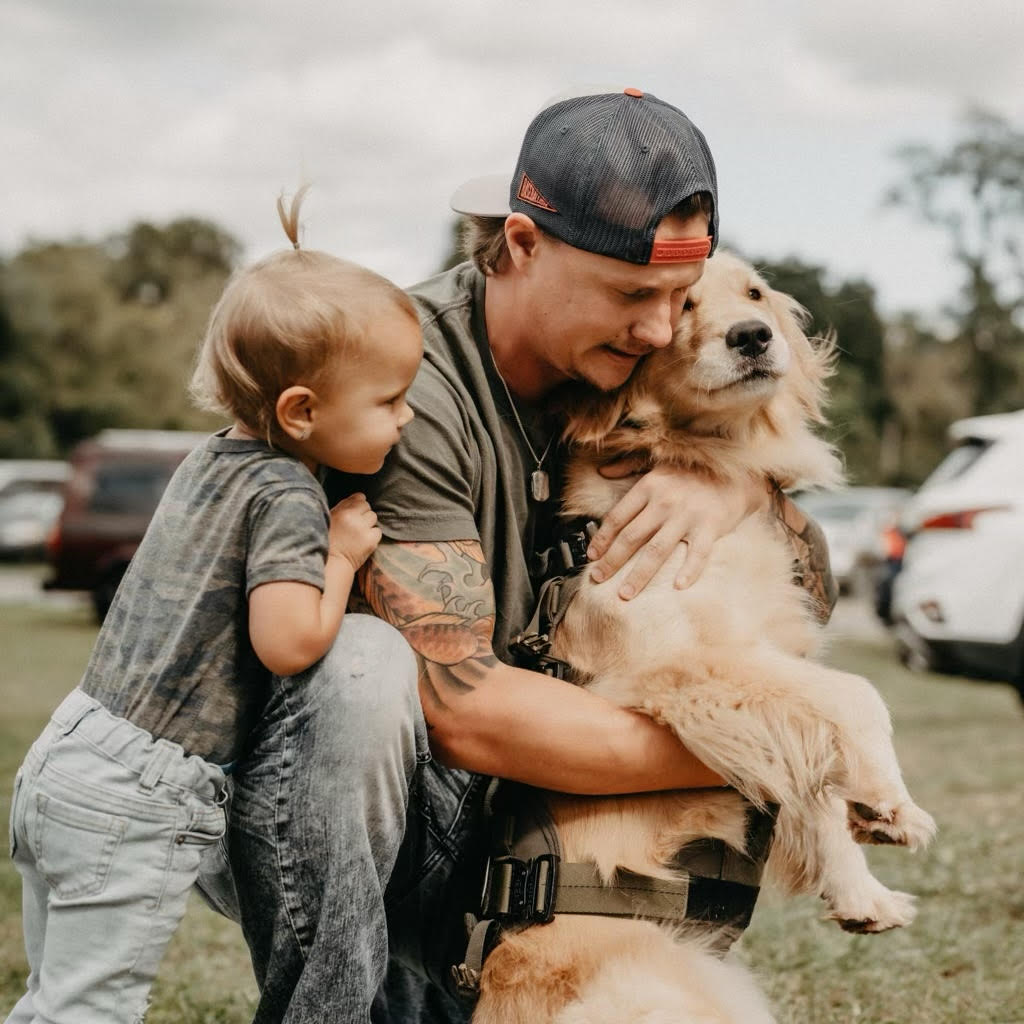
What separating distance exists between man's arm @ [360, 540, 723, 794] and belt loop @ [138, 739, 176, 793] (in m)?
0.48

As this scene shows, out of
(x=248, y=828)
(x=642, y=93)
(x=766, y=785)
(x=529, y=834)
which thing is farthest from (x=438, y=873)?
(x=642, y=93)

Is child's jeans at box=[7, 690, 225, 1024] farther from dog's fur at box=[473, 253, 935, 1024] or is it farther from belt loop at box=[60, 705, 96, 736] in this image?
dog's fur at box=[473, 253, 935, 1024]

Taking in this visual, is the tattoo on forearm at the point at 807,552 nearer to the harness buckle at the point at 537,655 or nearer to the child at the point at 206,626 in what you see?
the harness buckle at the point at 537,655

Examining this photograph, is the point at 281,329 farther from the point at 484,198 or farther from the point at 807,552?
the point at 807,552

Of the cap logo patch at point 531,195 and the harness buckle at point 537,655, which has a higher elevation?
the cap logo patch at point 531,195

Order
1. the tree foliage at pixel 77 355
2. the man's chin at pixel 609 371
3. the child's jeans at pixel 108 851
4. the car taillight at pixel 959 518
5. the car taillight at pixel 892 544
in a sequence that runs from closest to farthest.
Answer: the child's jeans at pixel 108 851, the man's chin at pixel 609 371, the car taillight at pixel 959 518, the car taillight at pixel 892 544, the tree foliage at pixel 77 355

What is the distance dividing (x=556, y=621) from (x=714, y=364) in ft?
2.28

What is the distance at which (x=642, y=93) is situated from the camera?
98.3 inches

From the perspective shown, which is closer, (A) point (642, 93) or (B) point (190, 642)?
(B) point (190, 642)

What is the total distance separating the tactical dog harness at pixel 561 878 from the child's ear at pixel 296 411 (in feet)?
2.17

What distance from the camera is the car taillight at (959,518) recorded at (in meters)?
8.28

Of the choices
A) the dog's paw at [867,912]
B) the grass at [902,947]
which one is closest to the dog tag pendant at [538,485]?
the dog's paw at [867,912]

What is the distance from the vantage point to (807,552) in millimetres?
2975

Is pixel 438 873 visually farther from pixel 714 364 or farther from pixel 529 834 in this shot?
pixel 714 364
